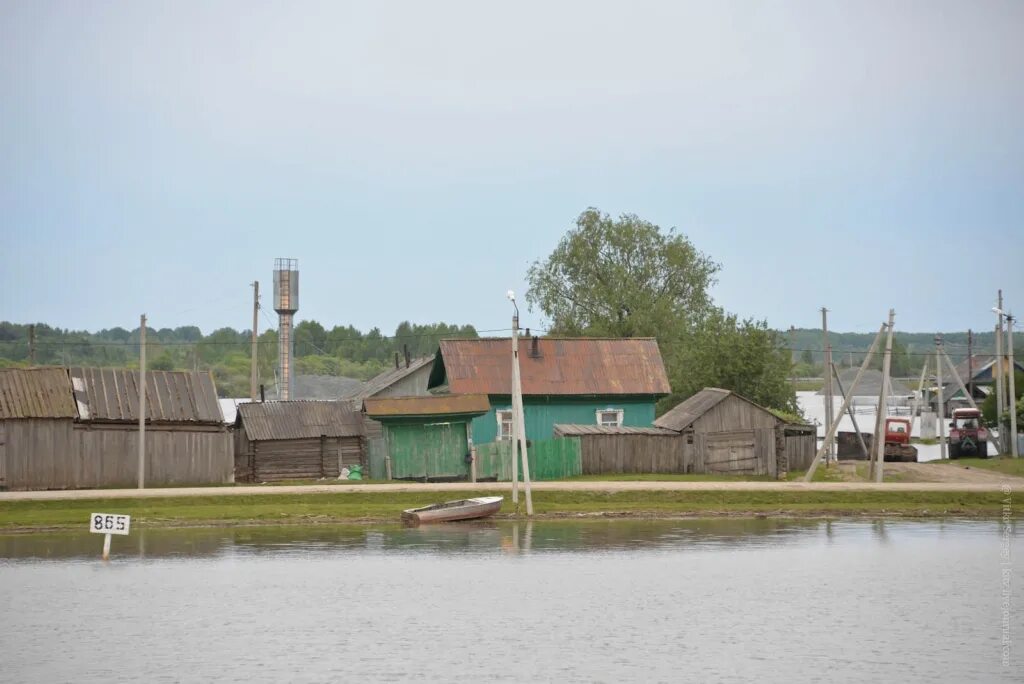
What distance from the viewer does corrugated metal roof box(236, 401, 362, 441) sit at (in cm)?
6706

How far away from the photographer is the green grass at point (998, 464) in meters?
67.4

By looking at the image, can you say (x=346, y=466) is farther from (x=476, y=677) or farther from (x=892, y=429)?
(x=476, y=677)

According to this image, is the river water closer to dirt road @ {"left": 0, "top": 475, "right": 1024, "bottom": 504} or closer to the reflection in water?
the reflection in water

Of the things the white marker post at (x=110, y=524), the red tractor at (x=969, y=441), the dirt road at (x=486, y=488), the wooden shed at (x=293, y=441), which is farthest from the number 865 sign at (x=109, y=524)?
the red tractor at (x=969, y=441)

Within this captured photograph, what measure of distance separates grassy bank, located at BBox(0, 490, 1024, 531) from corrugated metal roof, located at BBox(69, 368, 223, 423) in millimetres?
7281

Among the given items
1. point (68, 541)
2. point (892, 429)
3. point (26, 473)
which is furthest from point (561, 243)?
point (68, 541)

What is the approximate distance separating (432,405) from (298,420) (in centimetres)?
805

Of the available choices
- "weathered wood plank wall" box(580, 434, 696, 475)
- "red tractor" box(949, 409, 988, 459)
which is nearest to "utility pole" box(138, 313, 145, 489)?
"weathered wood plank wall" box(580, 434, 696, 475)

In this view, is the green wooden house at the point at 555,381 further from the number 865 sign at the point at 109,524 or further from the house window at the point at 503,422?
the number 865 sign at the point at 109,524

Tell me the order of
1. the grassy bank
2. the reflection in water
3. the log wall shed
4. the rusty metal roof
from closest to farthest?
1. the reflection in water
2. the grassy bank
3. the log wall shed
4. the rusty metal roof

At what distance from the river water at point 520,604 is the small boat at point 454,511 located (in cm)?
56

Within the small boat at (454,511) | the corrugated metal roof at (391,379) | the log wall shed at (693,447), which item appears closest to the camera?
the small boat at (454,511)

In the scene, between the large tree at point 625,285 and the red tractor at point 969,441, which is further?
the large tree at point 625,285

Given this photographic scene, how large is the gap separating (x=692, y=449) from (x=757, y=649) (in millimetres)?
36482
